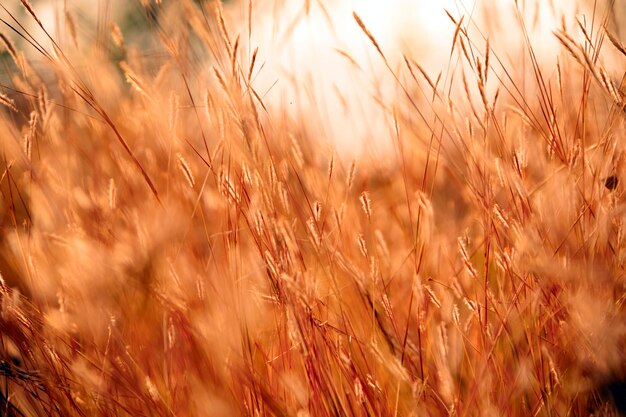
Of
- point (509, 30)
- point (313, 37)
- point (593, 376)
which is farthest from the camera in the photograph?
point (313, 37)

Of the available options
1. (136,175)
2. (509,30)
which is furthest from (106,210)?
(509,30)

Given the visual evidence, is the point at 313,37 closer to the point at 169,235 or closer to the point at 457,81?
the point at 457,81

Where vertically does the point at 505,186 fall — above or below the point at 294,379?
above

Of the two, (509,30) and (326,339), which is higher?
(509,30)

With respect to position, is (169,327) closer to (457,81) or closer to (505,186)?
(505,186)

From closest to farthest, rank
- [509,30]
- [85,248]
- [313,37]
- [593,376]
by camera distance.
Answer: [593,376] < [85,248] < [509,30] < [313,37]

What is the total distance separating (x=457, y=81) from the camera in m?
1.29

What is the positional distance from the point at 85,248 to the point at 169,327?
0.18m

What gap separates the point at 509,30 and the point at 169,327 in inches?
34.1

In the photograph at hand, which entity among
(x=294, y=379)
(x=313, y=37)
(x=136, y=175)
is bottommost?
(x=294, y=379)

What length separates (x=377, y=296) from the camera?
0.87 meters

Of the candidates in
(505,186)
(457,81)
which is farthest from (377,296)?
(457,81)

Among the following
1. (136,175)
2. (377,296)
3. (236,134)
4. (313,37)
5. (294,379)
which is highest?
(313,37)

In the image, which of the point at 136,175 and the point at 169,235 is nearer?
the point at 169,235
